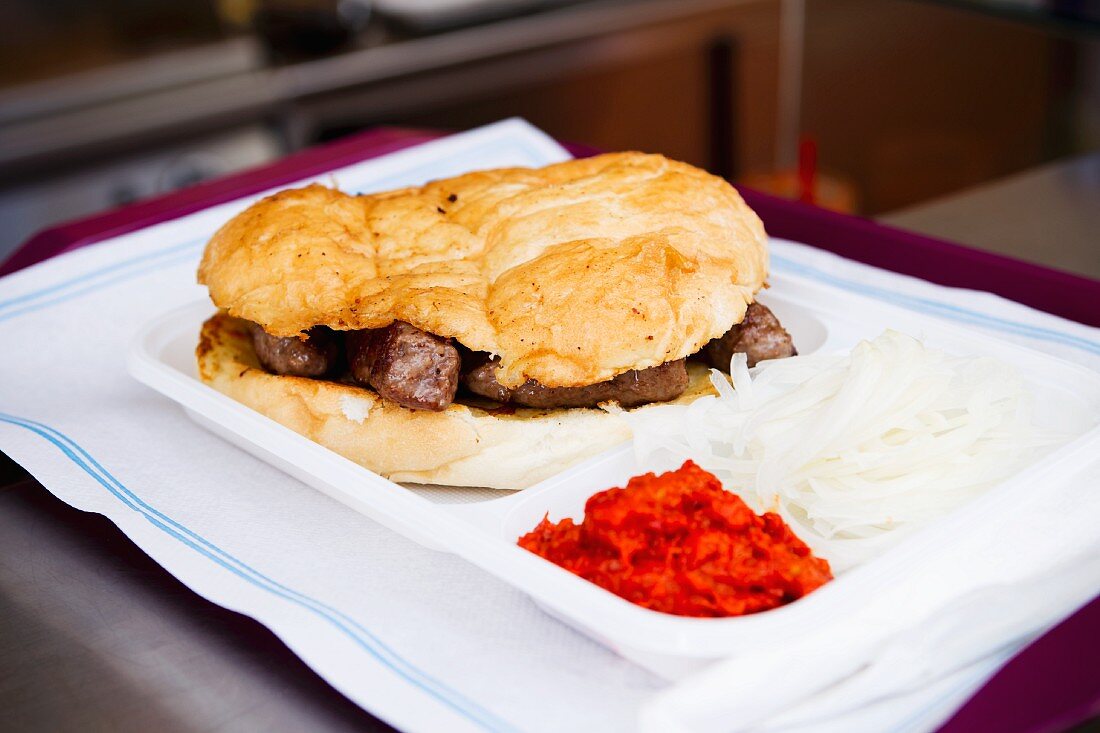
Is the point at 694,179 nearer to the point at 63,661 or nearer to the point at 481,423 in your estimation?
the point at 481,423

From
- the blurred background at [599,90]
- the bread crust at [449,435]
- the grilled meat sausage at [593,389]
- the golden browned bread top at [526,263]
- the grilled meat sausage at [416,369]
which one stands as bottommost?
the blurred background at [599,90]

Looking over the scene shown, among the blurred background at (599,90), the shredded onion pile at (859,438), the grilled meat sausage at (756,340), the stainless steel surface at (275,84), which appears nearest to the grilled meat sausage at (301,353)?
the shredded onion pile at (859,438)

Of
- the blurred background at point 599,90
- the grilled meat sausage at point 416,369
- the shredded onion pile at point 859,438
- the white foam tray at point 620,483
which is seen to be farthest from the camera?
the blurred background at point 599,90

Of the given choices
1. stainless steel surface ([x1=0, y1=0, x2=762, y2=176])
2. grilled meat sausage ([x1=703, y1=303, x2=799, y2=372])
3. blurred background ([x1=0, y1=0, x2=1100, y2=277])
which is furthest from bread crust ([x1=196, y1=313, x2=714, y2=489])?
stainless steel surface ([x1=0, y1=0, x2=762, y2=176])

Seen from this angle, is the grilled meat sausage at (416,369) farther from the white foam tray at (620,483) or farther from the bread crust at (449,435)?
the white foam tray at (620,483)

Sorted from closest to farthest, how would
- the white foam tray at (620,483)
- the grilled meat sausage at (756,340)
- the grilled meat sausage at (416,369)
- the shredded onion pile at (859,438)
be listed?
the white foam tray at (620,483) < the shredded onion pile at (859,438) < the grilled meat sausage at (416,369) < the grilled meat sausage at (756,340)

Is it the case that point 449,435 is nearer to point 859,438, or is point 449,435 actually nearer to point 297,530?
point 297,530

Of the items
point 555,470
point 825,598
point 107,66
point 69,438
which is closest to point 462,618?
point 555,470
